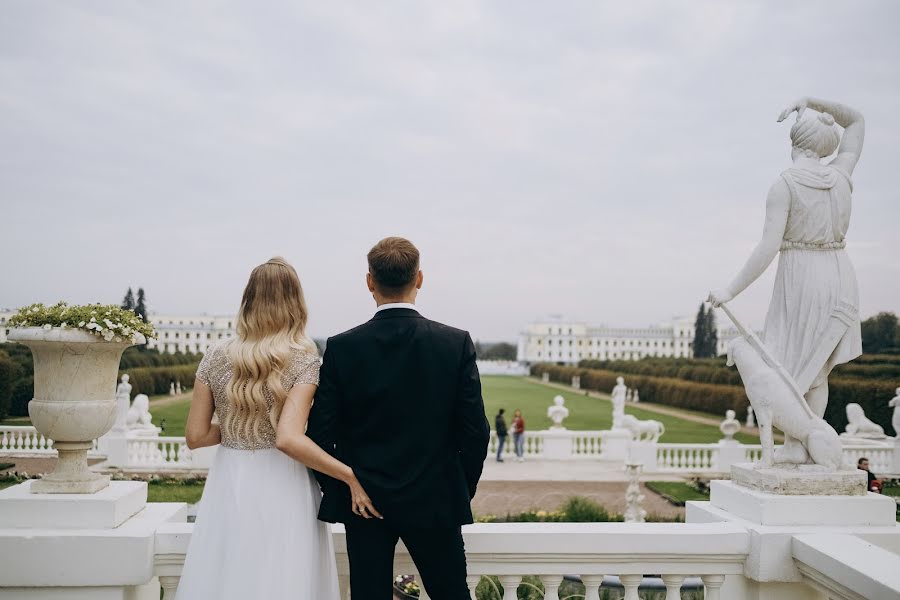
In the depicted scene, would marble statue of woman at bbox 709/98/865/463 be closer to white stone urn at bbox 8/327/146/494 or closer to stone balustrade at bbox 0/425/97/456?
white stone urn at bbox 8/327/146/494

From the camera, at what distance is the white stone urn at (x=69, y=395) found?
3.01 metres

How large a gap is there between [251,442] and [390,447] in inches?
24.4

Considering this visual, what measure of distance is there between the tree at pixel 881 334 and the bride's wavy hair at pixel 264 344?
38.8 m

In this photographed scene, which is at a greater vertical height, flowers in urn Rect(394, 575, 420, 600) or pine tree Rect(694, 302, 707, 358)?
pine tree Rect(694, 302, 707, 358)

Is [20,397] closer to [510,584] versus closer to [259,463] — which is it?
[259,463]

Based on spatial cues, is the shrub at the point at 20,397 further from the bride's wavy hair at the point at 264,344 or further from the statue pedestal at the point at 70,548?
the bride's wavy hair at the point at 264,344

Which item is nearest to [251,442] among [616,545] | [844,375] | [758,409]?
[616,545]

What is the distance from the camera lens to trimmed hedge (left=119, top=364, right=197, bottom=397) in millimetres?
30000

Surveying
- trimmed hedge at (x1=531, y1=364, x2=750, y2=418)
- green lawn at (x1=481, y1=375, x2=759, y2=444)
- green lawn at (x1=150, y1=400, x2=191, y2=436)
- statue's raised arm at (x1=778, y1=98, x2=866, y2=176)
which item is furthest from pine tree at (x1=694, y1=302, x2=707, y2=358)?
statue's raised arm at (x1=778, y1=98, x2=866, y2=176)

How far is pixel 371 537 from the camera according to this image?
101 inches

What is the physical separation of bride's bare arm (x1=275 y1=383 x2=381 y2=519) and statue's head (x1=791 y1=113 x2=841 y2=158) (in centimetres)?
298

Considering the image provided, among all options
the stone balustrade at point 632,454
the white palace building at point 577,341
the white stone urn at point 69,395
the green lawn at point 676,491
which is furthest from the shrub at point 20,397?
the white palace building at point 577,341

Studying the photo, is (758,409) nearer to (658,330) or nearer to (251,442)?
(251,442)

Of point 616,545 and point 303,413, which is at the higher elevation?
point 303,413
